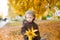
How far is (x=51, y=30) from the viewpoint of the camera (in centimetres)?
126

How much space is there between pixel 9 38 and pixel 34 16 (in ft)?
0.96

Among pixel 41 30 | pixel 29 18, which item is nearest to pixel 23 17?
pixel 29 18

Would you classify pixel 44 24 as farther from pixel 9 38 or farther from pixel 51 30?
pixel 9 38

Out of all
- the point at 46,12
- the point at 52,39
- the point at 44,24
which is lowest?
the point at 52,39

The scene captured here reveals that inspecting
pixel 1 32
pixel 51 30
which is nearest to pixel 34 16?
pixel 51 30

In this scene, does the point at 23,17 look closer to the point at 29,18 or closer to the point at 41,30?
the point at 29,18

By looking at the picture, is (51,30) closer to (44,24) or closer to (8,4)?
(44,24)

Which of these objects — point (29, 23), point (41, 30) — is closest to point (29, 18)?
point (29, 23)

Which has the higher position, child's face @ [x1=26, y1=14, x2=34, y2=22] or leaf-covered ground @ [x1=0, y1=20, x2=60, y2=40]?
child's face @ [x1=26, y1=14, x2=34, y2=22]

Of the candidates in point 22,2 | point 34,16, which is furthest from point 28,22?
point 22,2

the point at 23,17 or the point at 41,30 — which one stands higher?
the point at 23,17

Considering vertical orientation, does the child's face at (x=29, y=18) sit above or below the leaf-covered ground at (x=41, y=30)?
above

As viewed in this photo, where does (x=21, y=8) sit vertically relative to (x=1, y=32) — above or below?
above

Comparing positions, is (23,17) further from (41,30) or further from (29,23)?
(41,30)
